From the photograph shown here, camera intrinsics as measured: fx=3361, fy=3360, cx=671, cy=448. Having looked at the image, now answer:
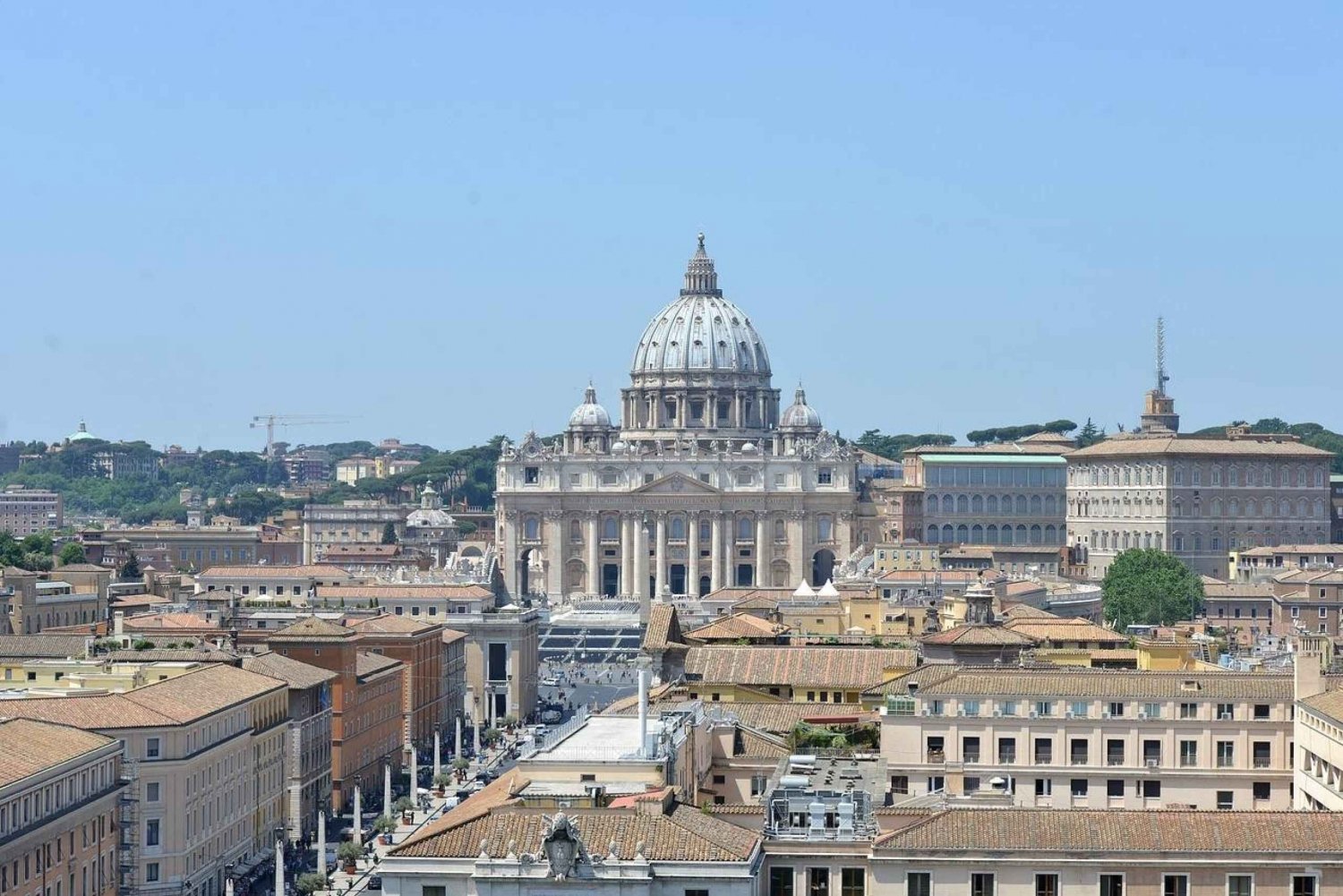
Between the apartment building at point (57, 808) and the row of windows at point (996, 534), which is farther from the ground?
the row of windows at point (996, 534)

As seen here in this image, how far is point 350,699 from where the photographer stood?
276ft

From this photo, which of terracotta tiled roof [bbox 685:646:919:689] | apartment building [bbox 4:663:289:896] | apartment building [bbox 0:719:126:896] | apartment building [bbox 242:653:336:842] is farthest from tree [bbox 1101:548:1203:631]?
apartment building [bbox 0:719:126:896]

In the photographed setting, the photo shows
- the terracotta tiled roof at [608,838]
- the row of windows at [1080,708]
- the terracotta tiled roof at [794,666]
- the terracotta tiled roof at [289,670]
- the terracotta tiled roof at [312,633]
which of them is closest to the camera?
the terracotta tiled roof at [608,838]

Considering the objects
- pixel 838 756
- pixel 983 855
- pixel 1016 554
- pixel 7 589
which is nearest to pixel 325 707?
pixel 7 589

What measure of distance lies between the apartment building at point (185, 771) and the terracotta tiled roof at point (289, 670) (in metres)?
4.85

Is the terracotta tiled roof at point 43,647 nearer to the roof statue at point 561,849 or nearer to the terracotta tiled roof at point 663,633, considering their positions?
the terracotta tiled roof at point 663,633

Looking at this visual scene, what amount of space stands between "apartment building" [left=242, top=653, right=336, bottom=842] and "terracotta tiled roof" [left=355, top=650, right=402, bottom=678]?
4608 mm

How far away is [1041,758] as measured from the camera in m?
48.6

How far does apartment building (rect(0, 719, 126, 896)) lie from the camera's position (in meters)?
49.6

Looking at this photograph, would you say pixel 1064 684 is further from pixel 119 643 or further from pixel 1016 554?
pixel 1016 554

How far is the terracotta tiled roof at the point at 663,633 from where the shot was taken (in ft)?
201

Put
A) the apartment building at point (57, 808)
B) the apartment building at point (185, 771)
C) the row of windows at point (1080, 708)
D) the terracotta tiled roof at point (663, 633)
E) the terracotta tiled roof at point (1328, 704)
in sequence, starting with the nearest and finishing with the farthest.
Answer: the terracotta tiled roof at point (1328, 704), the row of windows at point (1080, 708), the apartment building at point (57, 808), the apartment building at point (185, 771), the terracotta tiled roof at point (663, 633)

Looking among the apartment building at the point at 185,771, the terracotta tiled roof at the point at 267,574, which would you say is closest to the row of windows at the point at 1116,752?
the apartment building at the point at 185,771

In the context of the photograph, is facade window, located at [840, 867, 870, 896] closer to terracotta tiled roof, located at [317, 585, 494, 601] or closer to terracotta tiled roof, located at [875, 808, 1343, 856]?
terracotta tiled roof, located at [875, 808, 1343, 856]
